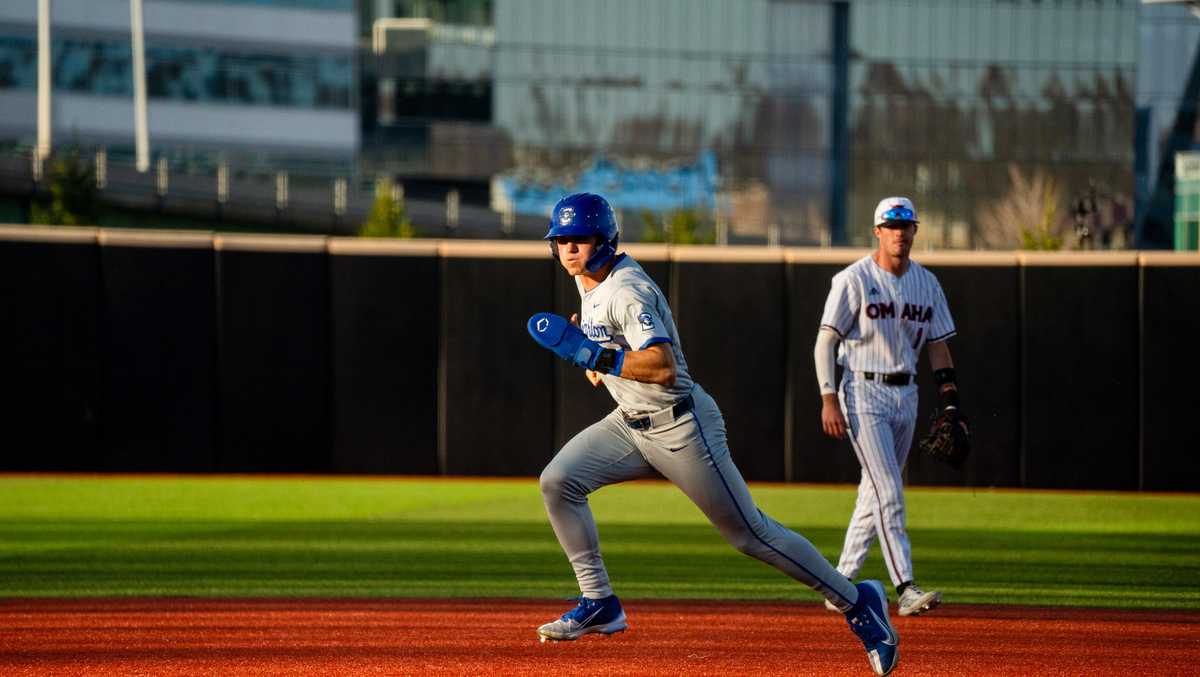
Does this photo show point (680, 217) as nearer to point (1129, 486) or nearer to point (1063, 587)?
point (1129, 486)

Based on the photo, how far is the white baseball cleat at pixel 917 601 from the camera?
7.46 m

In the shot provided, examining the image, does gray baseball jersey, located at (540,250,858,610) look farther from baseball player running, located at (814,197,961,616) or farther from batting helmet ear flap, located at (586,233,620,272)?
baseball player running, located at (814,197,961,616)

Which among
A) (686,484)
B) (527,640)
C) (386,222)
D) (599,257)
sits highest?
(386,222)

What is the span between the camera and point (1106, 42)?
175 feet

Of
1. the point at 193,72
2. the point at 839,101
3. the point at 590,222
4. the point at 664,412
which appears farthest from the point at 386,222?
the point at 664,412

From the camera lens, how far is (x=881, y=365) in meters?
7.86

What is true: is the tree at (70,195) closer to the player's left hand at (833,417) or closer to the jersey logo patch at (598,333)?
the player's left hand at (833,417)

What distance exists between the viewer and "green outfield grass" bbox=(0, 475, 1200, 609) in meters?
8.96

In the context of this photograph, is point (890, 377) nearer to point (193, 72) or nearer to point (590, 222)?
point (590, 222)

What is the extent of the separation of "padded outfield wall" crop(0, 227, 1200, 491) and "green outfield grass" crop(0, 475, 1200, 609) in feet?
1.17

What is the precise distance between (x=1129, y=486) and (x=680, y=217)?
21.1 m

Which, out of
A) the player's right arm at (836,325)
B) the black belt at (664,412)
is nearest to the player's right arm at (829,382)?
the player's right arm at (836,325)

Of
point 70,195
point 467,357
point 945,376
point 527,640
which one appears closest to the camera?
point 527,640

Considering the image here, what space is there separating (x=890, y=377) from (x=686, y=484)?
2.03 metres
